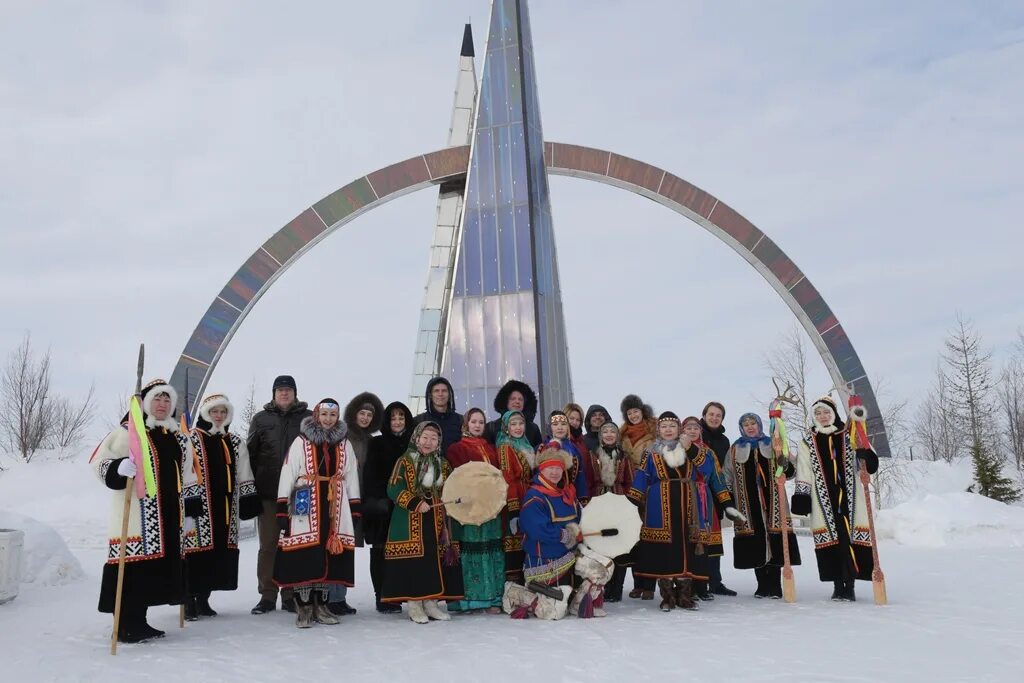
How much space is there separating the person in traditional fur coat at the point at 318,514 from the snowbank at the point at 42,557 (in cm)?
331

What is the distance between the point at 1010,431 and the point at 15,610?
3405 cm

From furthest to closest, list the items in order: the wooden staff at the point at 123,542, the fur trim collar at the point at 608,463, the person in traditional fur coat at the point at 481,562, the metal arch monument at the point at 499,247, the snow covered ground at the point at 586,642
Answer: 1. the metal arch monument at the point at 499,247
2. the fur trim collar at the point at 608,463
3. the person in traditional fur coat at the point at 481,562
4. the wooden staff at the point at 123,542
5. the snow covered ground at the point at 586,642

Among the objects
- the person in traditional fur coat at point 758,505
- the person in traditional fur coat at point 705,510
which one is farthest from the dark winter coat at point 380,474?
the person in traditional fur coat at point 758,505

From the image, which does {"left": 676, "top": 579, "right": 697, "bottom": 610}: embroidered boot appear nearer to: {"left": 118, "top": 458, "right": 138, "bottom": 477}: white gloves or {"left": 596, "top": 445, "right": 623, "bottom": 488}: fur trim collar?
{"left": 596, "top": 445, "right": 623, "bottom": 488}: fur trim collar

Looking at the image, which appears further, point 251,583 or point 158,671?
point 251,583

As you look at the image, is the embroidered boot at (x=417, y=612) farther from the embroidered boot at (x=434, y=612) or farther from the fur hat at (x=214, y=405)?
the fur hat at (x=214, y=405)

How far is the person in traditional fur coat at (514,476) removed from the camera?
18.9 feet

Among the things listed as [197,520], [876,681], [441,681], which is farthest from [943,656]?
[197,520]

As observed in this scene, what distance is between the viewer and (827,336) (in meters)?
14.7

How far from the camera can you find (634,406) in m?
6.78

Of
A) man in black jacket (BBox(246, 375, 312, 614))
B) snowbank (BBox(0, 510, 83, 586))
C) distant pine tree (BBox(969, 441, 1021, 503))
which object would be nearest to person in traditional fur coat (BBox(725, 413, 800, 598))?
man in black jacket (BBox(246, 375, 312, 614))

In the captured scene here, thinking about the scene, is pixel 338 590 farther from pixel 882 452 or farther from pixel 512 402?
pixel 882 452

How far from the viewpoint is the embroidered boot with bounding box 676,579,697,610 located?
5.72m

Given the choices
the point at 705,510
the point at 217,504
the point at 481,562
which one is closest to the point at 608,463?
the point at 705,510
